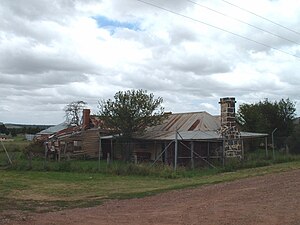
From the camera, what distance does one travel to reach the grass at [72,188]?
14188 mm

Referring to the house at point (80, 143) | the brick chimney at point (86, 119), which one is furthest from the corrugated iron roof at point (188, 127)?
the brick chimney at point (86, 119)

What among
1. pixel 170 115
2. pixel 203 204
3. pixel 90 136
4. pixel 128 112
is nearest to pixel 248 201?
pixel 203 204

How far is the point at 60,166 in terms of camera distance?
27.3 m

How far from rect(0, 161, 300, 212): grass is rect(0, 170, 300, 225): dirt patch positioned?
4.43 ft

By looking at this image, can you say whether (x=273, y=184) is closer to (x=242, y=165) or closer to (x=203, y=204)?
(x=203, y=204)

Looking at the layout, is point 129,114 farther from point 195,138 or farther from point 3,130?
point 3,130

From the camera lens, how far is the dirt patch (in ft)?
33.4

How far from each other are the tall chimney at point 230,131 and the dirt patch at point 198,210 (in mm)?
15467

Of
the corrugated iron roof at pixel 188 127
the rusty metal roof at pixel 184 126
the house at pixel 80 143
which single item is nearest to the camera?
the corrugated iron roof at pixel 188 127

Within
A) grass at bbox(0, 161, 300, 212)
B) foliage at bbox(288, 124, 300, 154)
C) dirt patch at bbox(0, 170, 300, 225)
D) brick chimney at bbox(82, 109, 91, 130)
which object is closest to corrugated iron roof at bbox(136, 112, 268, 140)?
foliage at bbox(288, 124, 300, 154)

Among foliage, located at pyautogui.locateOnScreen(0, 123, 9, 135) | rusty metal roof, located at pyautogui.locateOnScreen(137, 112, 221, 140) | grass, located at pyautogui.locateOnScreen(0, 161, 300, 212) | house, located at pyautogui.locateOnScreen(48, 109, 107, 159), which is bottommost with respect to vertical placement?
grass, located at pyautogui.locateOnScreen(0, 161, 300, 212)

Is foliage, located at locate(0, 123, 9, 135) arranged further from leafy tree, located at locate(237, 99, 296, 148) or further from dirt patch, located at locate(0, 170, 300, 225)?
dirt patch, located at locate(0, 170, 300, 225)

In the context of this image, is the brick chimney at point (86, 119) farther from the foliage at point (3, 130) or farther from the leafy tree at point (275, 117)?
the foliage at point (3, 130)

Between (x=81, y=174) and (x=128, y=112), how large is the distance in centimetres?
1183
